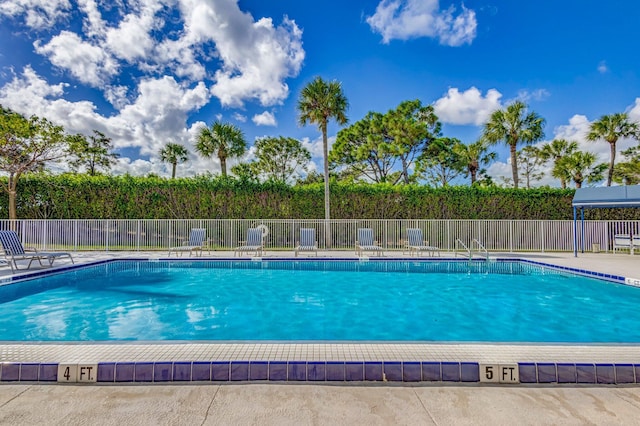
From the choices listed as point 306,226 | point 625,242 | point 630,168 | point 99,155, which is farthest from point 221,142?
point 630,168

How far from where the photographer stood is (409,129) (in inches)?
891

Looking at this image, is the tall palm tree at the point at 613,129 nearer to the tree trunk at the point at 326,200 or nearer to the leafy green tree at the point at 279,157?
the tree trunk at the point at 326,200

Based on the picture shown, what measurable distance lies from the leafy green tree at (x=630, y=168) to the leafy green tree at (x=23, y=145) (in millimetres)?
→ 33835

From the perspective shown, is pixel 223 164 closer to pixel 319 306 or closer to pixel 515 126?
pixel 319 306

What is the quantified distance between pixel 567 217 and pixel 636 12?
905 centimetres

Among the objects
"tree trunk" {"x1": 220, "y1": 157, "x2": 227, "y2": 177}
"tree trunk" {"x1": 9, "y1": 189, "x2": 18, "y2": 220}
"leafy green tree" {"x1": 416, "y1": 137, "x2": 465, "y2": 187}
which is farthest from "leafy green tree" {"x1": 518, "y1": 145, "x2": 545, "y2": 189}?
"tree trunk" {"x1": 9, "y1": 189, "x2": 18, "y2": 220}

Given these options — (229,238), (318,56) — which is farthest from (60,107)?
(318,56)

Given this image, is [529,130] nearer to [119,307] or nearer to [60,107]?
[119,307]

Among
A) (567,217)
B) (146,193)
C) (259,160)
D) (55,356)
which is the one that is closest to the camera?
(55,356)

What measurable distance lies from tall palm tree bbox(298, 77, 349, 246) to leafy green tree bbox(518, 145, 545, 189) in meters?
26.9

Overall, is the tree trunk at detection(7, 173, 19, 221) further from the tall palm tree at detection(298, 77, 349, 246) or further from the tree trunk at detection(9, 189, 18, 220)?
the tall palm tree at detection(298, 77, 349, 246)

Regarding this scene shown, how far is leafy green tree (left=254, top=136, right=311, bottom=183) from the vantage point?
3161 centimetres

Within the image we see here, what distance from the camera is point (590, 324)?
5.13 meters

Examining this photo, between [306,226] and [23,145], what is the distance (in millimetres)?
12662
